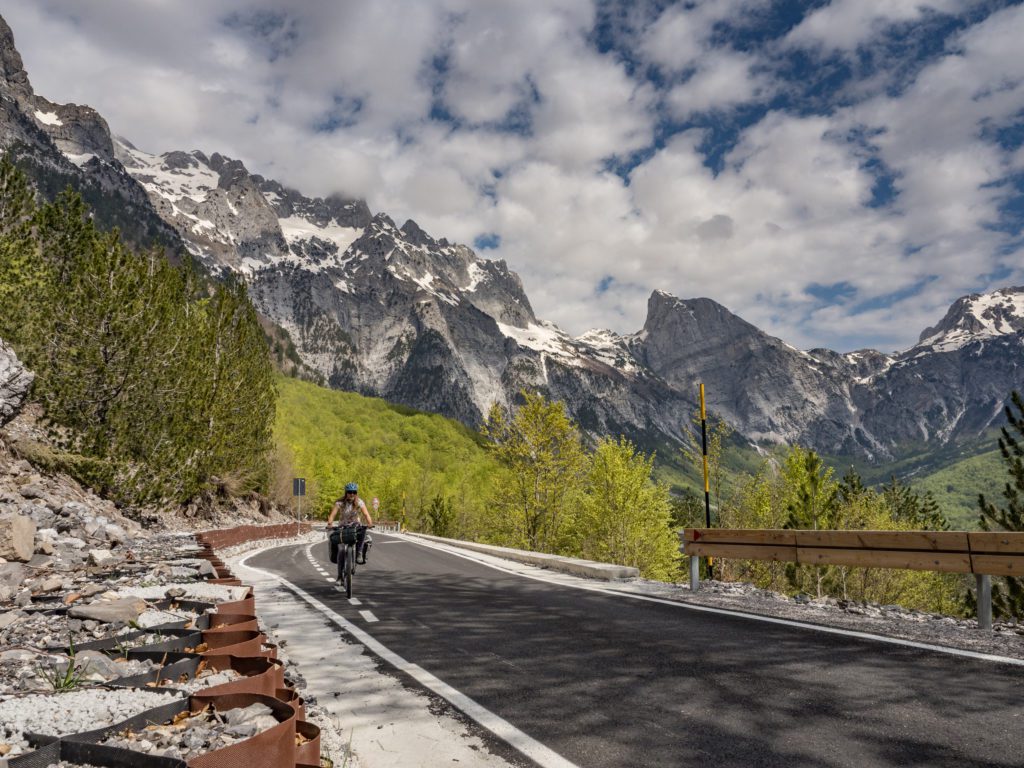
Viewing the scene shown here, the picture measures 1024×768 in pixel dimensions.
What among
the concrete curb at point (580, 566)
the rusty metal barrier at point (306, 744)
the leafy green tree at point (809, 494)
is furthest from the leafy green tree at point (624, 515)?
the rusty metal barrier at point (306, 744)

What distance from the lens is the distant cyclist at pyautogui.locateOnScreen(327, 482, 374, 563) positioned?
39.4ft

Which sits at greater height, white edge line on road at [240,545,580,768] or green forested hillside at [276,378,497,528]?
green forested hillside at [276,378,497,528]

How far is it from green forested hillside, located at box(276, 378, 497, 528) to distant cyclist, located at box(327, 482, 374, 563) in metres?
62.0


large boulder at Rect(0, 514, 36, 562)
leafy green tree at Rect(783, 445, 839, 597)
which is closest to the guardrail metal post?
large boulder at Rect(0, 514, 36, 562)

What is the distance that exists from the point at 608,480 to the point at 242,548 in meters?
22.1

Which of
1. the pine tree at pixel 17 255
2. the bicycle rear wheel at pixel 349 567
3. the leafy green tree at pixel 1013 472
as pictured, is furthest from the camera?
the leafy green tree at pixel 1013 472

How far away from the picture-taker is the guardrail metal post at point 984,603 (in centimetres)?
772

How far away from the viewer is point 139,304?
22.9 meters

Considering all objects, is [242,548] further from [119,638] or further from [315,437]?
[315,437]

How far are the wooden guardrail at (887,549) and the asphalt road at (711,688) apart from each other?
2194 mm

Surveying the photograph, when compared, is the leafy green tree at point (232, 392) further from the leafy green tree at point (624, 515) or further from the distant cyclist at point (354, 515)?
the leafy green tree at point (624, 515)

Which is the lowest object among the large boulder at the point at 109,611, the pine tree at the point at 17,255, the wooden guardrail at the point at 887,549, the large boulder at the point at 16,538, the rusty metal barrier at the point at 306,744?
the large boulder at the point at 109,611

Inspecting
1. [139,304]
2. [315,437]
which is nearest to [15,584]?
[139,304]

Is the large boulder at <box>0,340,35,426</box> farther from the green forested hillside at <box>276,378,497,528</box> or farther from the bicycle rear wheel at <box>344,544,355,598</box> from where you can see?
the green forested hillside at <box>276,378,497,528</box>
